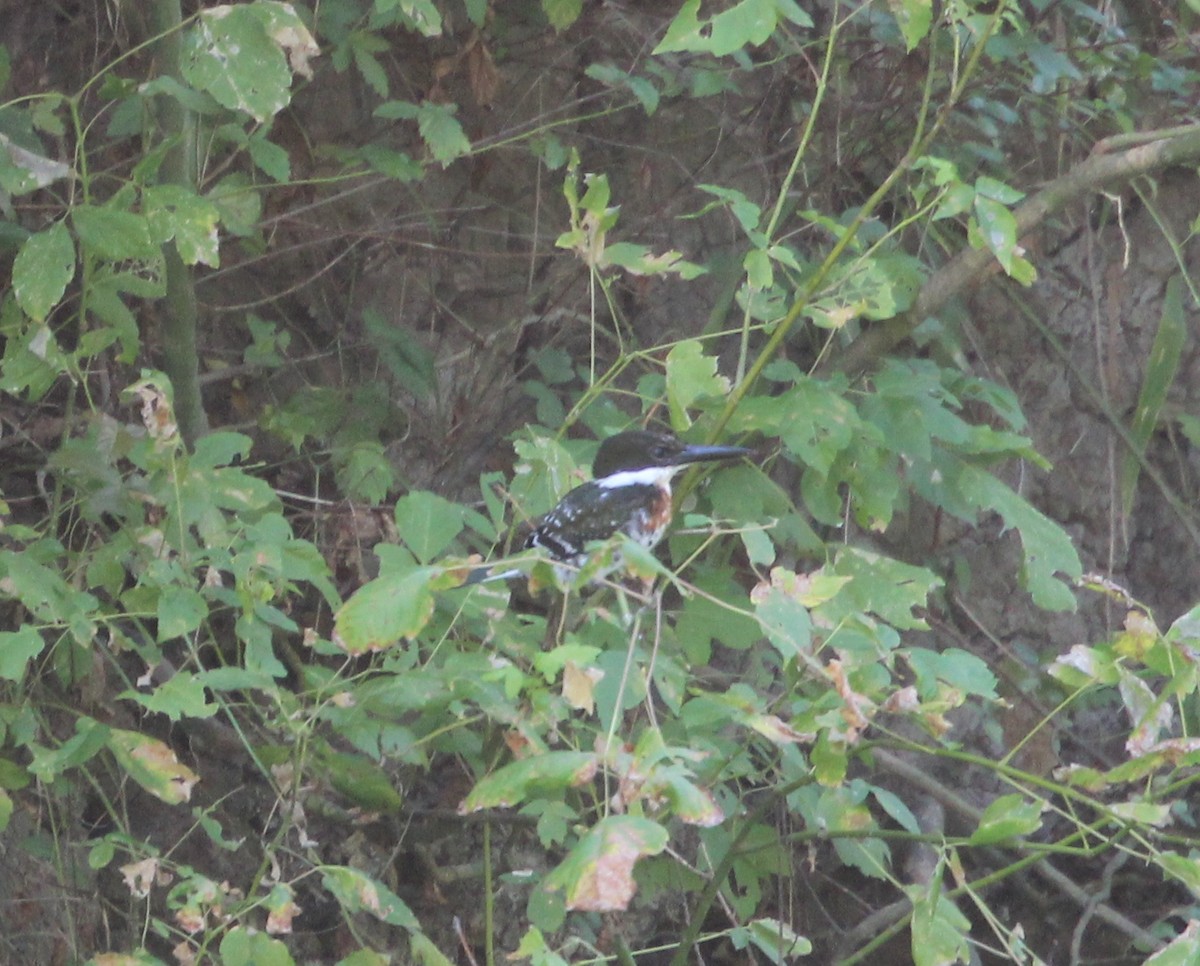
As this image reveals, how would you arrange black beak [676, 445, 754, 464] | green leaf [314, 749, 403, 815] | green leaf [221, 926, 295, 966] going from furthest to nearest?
black beak [676, 445, 754, 464] < green leaf [314, 749, 403, 815] < green leaf [221, 926, 295, 966]

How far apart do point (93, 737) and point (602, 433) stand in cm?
115

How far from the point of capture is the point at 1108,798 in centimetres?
378

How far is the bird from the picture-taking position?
2576mm

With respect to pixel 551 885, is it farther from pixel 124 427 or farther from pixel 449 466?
pixel 449 466

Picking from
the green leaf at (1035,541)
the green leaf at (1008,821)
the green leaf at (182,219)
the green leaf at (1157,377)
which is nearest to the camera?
the green leaf at (1008,821)

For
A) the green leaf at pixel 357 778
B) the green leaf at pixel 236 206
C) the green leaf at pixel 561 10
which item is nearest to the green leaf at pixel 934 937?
the green leaf at pixel 357 778

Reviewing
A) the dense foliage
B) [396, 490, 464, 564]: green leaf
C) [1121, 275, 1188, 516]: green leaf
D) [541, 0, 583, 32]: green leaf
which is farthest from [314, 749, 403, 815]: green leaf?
[1121, 275, 1188, 516]: green leaf

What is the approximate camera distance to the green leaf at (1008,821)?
5.09 ft

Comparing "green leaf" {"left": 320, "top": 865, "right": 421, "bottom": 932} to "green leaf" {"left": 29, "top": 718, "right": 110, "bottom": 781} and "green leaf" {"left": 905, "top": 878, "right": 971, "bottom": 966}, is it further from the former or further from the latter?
"green leaf" {"left": 905, "top": 878, "right": 971, "bottom": 966}

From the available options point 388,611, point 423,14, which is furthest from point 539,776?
point 423,14

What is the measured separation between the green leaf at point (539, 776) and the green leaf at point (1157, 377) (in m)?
2.57

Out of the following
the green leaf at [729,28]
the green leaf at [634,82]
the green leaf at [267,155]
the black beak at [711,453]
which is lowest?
the black beak at [711,453]

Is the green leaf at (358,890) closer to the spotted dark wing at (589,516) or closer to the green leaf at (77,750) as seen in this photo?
the green leaf at (77,750)

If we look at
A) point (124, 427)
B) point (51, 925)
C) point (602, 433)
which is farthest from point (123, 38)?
point (51, 925)
